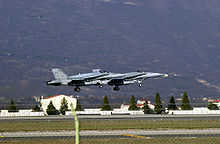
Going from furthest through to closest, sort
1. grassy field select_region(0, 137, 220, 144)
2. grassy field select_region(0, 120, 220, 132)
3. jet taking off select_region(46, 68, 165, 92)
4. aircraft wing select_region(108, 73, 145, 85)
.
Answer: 1. aircraft wing select_region(108, 73, 145, 85)
2. jet taking off select_region(46, 68, 165, 92)
3. grassy field select_region(0, 120, 220, 132)
4. grassy field select_region(0, 137, 220, 144)

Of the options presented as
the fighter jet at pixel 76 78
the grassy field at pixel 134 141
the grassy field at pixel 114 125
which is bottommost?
the grassy field at pixel 134 141

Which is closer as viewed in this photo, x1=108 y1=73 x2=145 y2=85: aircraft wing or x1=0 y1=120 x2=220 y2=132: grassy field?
x1=0 y1=120 x2=220 y2=132: grassy field

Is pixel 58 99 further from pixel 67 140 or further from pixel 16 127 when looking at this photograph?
pixel 67 140

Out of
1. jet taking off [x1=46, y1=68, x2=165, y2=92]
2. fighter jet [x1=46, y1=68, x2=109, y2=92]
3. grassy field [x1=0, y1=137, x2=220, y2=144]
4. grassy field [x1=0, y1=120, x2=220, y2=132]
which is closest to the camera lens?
grassy field [x1=0, y1=137, x2=220, y2=144]

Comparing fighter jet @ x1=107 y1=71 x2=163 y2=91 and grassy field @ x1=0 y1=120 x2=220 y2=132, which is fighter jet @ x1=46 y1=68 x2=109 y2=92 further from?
grassy field @ x1=0 y1=120 x2=220 y2=132

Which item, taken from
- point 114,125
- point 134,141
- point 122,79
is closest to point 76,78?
point 122,79

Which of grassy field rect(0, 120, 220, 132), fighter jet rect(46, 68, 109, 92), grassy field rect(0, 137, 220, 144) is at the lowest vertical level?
grassy field rect(0, 137, 220, 144)

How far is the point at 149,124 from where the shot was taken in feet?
238

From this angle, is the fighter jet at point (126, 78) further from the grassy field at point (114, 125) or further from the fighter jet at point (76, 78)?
the grassy field at point (114, 125)

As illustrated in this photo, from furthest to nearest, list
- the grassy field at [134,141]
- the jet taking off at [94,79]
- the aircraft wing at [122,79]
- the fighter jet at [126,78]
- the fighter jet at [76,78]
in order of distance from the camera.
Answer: the aircraft wing at [122,79] < the fighter jet at [126,78] < the jet taking off at [94,79] < the fighter jet at [76,78] < the grassy field at [134,141]

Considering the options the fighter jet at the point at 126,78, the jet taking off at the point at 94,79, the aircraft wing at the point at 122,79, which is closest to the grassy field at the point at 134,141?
the jet taking off at the point at 94,79

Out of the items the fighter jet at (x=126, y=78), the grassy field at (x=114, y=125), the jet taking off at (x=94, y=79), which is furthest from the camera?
the fighter jet at (x=126, y=78)

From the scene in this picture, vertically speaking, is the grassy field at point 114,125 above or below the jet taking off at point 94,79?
below

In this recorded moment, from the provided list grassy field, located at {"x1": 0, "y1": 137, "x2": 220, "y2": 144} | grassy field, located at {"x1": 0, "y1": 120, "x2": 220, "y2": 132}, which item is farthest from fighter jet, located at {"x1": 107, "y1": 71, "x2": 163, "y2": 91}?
grassy field, located at {"x1": 0, "y1": 137, "x2": 220, "y2": 144}
